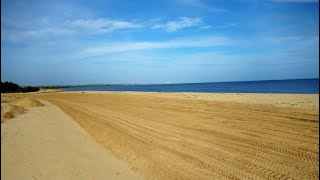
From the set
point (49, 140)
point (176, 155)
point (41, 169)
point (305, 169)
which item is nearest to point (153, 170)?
point (176, 155)

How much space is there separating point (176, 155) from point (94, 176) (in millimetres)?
2278

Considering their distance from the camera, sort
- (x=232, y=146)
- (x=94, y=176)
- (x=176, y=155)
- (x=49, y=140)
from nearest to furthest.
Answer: (x=94, y=176), (x=176, y=155), (x=232, y=146), (x=49, y=140)

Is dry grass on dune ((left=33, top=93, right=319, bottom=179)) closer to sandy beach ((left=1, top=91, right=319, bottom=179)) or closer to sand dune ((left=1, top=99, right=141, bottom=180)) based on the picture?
sandy beach ((left=1, top=91, right=319, bottom=179))

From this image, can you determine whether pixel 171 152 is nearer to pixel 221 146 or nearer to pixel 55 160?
pixel 221 146

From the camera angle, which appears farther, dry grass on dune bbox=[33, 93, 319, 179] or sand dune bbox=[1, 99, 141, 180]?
dry grass on dune bbox=[33, 93, 319, 179]

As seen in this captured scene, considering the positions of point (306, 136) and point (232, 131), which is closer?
point (306, 136)

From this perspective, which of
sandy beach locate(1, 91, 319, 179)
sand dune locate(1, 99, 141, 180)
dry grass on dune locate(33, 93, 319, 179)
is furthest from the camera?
dry grass on dune locate(33, 93, 319, 179)

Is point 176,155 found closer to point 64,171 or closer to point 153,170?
point 153,170

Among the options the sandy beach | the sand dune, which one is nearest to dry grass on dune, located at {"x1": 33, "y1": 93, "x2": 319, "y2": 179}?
the sandy beach

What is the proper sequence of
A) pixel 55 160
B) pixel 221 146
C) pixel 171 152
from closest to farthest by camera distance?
pixel 55 160 → pixel 171 152 → pixel 221 146

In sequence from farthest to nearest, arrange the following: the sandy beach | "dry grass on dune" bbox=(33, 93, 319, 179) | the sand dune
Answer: "dry grass on dune" bbox=(33, 93, 319, 179)
the sandy beach
the sand dune

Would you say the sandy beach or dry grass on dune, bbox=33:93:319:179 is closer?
the sandy beach

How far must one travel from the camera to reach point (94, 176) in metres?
6.01

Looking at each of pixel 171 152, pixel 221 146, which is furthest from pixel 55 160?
pixel 221 146
